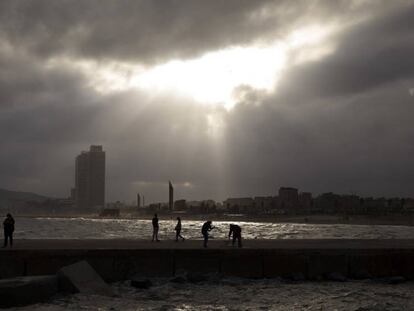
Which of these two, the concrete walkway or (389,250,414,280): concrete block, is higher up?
the concrete walkway

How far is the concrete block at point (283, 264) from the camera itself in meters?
21.6

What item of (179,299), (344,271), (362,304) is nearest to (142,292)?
(179,299)

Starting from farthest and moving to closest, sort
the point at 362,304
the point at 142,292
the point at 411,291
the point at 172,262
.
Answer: the point at 172,262
the point at 411,291
the point at 142,292
the point at 362,304

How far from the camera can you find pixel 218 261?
2130cm

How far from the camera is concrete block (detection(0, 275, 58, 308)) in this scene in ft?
49.4

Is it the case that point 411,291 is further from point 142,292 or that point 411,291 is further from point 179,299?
point 142,292

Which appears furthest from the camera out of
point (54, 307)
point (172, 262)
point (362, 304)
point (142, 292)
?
point (172, 262)

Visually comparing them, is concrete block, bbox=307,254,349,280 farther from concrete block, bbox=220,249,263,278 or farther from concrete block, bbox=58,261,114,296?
concrete block, bbox=58,261,114,296

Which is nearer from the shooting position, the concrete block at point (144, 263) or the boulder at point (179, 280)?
the boulder at point (179, 280)

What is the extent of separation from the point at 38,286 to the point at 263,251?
380 inches

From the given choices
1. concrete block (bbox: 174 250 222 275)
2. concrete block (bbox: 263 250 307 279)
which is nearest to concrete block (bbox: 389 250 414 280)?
concrete block (bbox: 263 250 307 279)

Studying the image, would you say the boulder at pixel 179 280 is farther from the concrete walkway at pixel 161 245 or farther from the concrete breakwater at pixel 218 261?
the concrete walkway at pixel 161 245

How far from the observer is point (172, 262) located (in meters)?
21.0

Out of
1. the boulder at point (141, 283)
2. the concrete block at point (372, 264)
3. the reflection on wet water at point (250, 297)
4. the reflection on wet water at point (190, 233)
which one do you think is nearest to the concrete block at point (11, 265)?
the reflection on wet water at point (250, 297)
